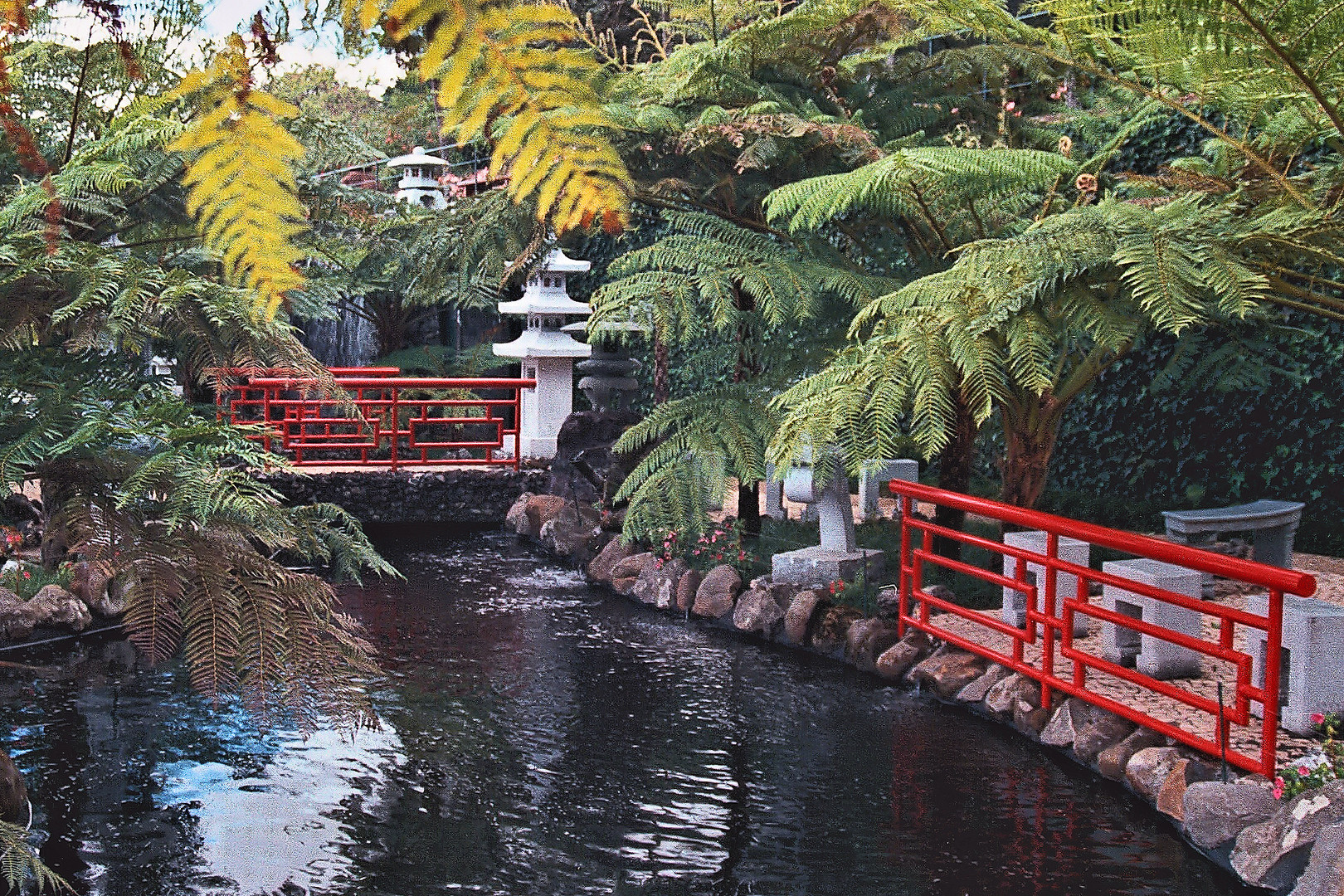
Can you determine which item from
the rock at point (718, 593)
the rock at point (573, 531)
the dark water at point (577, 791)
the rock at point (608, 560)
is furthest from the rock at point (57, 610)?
the rock at point (718, 593)

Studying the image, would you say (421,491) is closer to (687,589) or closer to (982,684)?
(687,589)

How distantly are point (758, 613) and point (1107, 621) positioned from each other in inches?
86.2

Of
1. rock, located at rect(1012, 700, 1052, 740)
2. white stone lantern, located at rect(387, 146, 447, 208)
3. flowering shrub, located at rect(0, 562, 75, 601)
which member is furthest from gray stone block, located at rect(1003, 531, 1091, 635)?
white stone lantern, located at rect(387, 146, 447, 208)

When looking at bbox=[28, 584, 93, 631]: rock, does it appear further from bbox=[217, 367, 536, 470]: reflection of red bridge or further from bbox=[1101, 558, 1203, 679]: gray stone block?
bbox=[1101, 558, 1203, 679]: gray stone block

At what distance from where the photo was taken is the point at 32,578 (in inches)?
271

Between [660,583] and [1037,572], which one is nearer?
[1037,572]

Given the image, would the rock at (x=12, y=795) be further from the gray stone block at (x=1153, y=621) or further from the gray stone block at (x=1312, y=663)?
the gray stone block at (x=1312, y=663)

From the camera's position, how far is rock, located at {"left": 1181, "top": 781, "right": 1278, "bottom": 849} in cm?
387

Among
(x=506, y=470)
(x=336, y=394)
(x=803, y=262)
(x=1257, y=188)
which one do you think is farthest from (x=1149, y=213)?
(x=506, y=470)

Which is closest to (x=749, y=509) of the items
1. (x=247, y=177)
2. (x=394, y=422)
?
(x=394, y=422)

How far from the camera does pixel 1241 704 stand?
4.04m

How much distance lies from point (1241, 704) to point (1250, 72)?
6.46 feet

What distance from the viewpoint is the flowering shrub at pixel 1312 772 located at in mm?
3771

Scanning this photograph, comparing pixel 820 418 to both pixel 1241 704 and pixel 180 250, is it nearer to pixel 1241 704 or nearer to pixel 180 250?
pixel 1241 704
